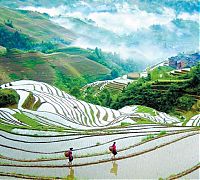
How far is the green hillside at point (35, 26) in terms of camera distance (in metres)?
141

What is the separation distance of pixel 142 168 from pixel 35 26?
143885 millimetres

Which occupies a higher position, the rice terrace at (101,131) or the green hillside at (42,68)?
the green hillside at (42,68)

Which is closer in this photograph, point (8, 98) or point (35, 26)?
point (8, 98)

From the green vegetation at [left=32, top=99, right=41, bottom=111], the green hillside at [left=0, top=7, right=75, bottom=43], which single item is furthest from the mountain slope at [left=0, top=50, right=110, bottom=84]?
the green vegetation at [left=32, top=99, right=41, bottom=111]

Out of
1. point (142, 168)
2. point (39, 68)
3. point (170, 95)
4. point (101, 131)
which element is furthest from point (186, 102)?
point (39, 68)

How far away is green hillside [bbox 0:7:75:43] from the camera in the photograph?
141m

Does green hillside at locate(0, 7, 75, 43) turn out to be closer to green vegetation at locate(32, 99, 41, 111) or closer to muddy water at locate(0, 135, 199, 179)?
green vegetation at locate(32, 99, 41, 111)

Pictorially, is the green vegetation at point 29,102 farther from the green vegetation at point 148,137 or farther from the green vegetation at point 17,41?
the green vegetation at point 17,41

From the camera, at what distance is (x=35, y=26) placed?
497ft

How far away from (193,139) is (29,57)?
72.8m

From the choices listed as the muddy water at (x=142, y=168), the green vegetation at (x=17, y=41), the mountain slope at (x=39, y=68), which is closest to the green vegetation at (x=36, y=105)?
the muddy water at (x=142, y=168)

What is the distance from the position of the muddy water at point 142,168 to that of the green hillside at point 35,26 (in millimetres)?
121501

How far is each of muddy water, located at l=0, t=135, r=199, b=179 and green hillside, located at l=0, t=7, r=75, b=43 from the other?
399 feet

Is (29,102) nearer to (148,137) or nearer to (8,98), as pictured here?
(8,98)
